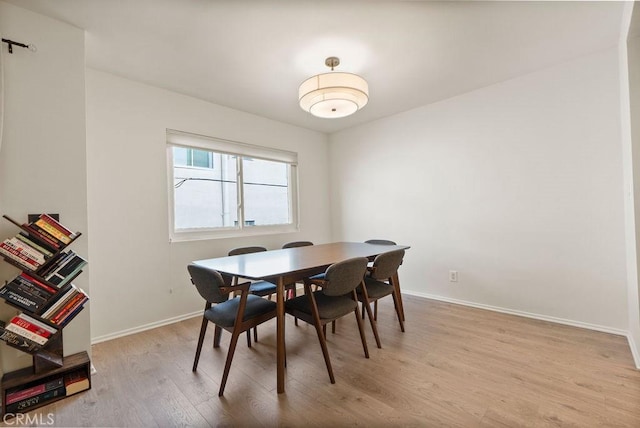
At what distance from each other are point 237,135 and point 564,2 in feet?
10.5

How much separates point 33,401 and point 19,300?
599 mm

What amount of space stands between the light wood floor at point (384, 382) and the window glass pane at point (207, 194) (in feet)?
4.15

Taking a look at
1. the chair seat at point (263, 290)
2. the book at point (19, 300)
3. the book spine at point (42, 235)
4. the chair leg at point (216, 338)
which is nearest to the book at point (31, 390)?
the book at point (19, 300)

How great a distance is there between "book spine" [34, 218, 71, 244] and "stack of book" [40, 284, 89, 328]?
0.32 m

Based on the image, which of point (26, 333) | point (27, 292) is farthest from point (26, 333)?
point (27, 292)

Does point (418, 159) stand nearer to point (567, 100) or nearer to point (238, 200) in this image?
point (567, 100)

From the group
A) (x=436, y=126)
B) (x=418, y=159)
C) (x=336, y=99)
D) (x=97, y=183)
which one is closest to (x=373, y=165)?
(x=418, y=159)

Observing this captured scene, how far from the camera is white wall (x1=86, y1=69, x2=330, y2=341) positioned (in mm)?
2533

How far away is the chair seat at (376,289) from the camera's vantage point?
7.82 feet

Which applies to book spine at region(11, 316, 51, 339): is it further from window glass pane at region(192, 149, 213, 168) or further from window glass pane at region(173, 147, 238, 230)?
window glass pane at region(192, 149, 213, 168)

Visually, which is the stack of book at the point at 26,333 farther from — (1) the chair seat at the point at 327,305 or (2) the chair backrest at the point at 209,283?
(1) the chair seat at the point at 327,305

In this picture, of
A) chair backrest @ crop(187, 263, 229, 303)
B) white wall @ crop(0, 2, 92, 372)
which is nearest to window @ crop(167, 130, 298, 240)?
white wall @ crop(0, 2, 92, 372)

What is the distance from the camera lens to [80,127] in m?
2.02

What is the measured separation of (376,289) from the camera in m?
2.50
